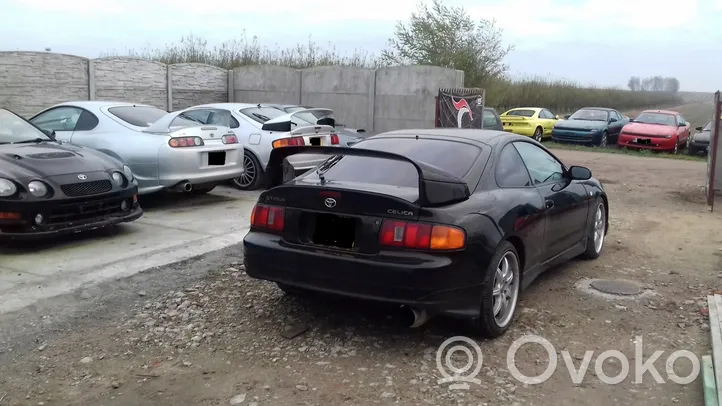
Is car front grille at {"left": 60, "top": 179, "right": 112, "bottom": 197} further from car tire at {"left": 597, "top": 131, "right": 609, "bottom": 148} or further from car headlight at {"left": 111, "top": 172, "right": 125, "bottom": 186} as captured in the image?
car tire at {"left": 597, "top": 131, "right": 609, "bottom": 148}

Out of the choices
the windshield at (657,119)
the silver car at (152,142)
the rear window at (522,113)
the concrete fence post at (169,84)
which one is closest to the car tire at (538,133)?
the rear window at (522,113)

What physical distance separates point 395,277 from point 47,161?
4.42m

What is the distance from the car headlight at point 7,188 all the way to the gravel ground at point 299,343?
1.59 meters

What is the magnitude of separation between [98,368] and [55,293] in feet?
5.08

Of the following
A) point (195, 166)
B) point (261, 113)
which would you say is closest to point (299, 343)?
point (195, 166)

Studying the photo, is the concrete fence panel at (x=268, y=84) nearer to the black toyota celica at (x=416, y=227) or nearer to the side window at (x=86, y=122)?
the side window at (x=86, y=122)

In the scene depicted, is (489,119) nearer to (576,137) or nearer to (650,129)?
(576,137)

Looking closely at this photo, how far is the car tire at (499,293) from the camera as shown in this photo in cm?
437

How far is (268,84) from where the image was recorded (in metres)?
19.5

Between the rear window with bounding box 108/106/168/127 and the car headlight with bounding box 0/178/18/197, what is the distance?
296cm

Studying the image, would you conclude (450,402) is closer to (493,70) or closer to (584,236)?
(584,236)

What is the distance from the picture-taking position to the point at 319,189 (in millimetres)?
4461

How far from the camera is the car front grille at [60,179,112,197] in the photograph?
6610mm

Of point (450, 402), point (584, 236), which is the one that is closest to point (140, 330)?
point (450, 402)
